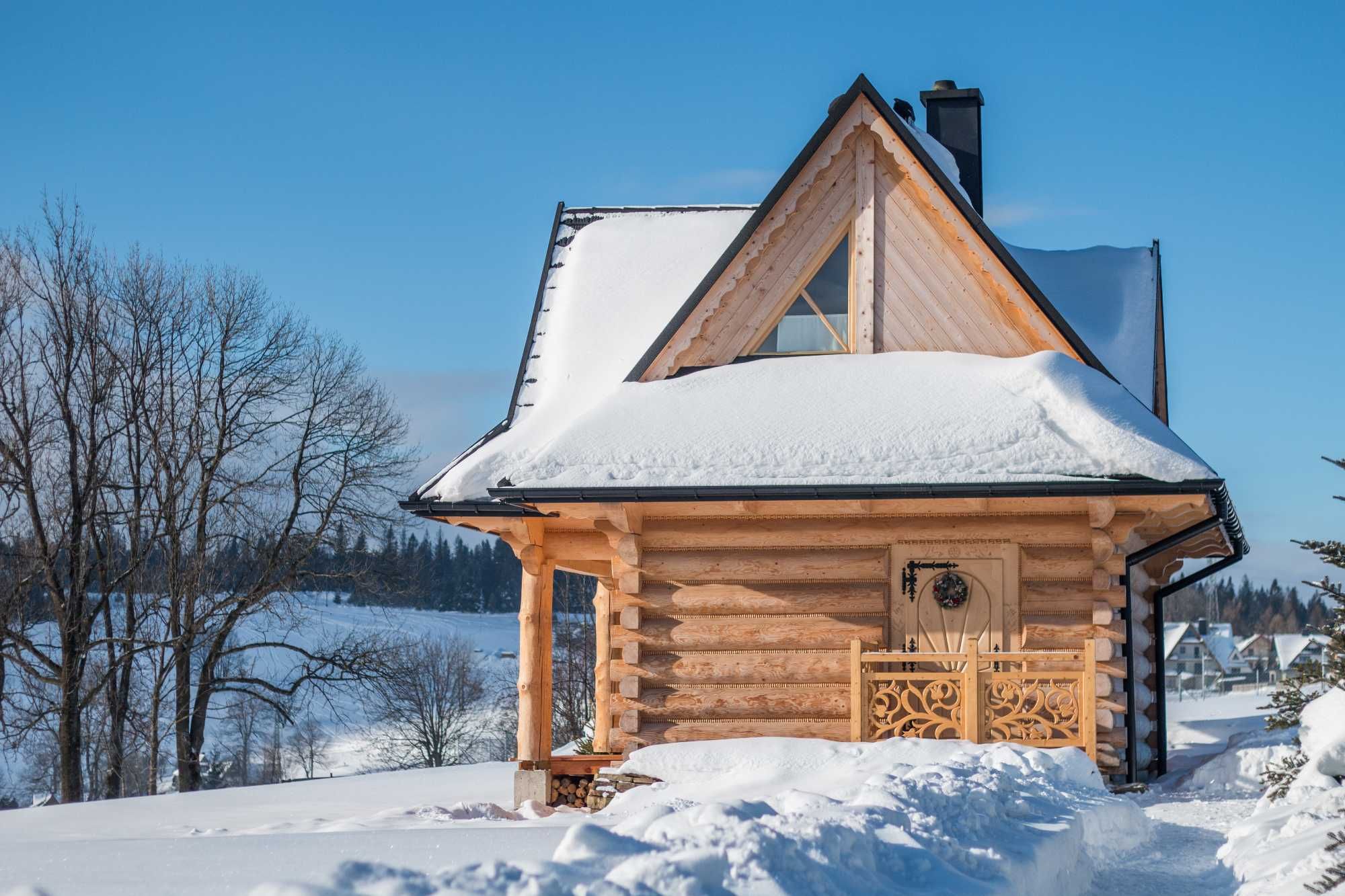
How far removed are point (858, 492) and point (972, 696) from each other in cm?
189

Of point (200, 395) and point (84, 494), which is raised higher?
point (200, 395)

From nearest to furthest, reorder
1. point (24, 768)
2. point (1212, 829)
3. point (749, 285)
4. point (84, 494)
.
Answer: point (1212, 829) → point (749, 285) → point (84, 494) → point (24, 768)

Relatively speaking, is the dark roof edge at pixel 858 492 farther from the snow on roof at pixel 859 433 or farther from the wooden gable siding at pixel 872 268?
the wooden gable siding at pixel 872 268

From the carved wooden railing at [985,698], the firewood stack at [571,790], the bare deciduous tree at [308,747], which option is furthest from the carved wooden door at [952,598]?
the bare deciduous tree at [308,747]

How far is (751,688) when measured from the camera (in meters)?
12.1

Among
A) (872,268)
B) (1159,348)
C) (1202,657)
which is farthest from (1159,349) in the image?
(1202,657)

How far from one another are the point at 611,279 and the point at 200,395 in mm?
12436

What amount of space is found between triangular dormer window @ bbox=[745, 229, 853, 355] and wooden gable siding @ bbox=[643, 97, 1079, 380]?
88 mm

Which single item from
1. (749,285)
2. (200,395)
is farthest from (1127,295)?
(200,395)

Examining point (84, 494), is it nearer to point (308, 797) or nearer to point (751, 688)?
point (308, 797)

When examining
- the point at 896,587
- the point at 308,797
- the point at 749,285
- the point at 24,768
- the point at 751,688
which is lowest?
the point at 24,768

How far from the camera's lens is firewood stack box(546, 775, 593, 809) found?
12.6m

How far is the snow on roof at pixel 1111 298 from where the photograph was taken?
48.7 feet

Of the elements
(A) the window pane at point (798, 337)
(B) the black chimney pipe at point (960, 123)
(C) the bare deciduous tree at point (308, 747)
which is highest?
(B) the black chimney pipe at point (960, 123)
